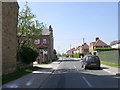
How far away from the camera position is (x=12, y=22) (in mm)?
31578

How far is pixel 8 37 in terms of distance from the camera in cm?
2906

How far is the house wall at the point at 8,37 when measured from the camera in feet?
86.4

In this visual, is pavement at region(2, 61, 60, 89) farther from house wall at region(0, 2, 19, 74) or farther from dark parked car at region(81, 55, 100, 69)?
dark parked car at region(81, 55, 100, 69)

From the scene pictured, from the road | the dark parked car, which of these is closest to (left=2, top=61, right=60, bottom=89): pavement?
the road

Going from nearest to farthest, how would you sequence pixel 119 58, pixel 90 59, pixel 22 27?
1. pixel 90 59
2. pixel 119 58
3. pixel 22 27

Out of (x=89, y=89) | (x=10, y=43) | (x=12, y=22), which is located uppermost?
(x=12, y=22)

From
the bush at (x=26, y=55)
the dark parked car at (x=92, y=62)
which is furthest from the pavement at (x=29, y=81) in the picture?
the bush at (x=26, y=55)

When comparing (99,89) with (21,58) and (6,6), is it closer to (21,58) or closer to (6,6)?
(6,6)

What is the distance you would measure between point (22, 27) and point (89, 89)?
36.3 metres

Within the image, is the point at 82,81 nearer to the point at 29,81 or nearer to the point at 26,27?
the point at 29,81

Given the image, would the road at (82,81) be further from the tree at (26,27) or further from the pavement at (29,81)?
the tree at (26,27)

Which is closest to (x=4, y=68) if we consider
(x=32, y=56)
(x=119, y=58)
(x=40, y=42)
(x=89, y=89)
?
(x=89, y=89)

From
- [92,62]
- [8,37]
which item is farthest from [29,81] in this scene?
[92,62]

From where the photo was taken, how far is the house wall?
2633cm
